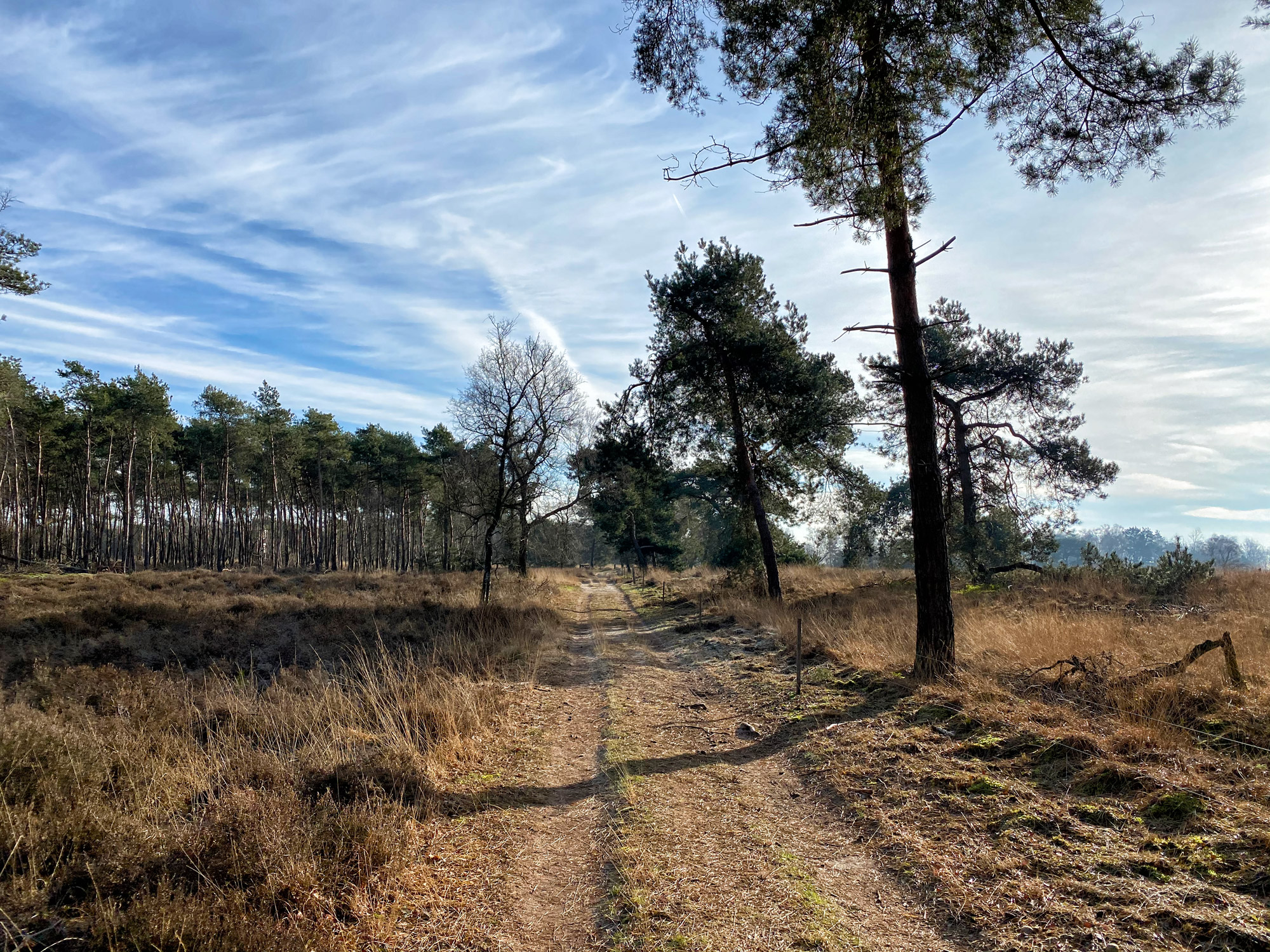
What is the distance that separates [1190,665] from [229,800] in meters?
8.96

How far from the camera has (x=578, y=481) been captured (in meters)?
21.4

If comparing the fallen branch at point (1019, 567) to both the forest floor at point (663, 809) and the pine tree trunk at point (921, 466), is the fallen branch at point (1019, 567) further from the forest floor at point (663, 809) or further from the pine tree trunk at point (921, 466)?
the pine tree trunk at point (921, 466)

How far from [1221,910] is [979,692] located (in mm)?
3794

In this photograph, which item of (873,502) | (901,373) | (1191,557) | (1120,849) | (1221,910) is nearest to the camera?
(1221,910)

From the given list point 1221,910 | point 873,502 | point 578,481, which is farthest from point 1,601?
point 873,502

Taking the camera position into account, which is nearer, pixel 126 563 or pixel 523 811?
pixel 523 811

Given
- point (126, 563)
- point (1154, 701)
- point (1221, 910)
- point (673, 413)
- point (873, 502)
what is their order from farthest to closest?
point (126, 563)
point (873, 502)
point (673, 413)
point (1154, 701)
point (1221, 910)

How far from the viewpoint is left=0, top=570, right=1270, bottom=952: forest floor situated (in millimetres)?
3303

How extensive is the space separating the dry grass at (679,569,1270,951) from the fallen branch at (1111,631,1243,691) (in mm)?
123

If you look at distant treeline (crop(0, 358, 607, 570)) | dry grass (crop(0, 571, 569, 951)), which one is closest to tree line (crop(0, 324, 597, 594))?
distant treeline (crop(0, 358, 607, 570))

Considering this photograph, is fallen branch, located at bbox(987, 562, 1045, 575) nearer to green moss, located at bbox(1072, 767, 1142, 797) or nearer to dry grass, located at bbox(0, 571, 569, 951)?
green moss, located at bbox(1072, 767, 1142, 797)

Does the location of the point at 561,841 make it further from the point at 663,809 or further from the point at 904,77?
the point at 904,77

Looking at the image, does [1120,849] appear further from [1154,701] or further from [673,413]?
[673,413]

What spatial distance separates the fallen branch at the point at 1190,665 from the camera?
564cm
